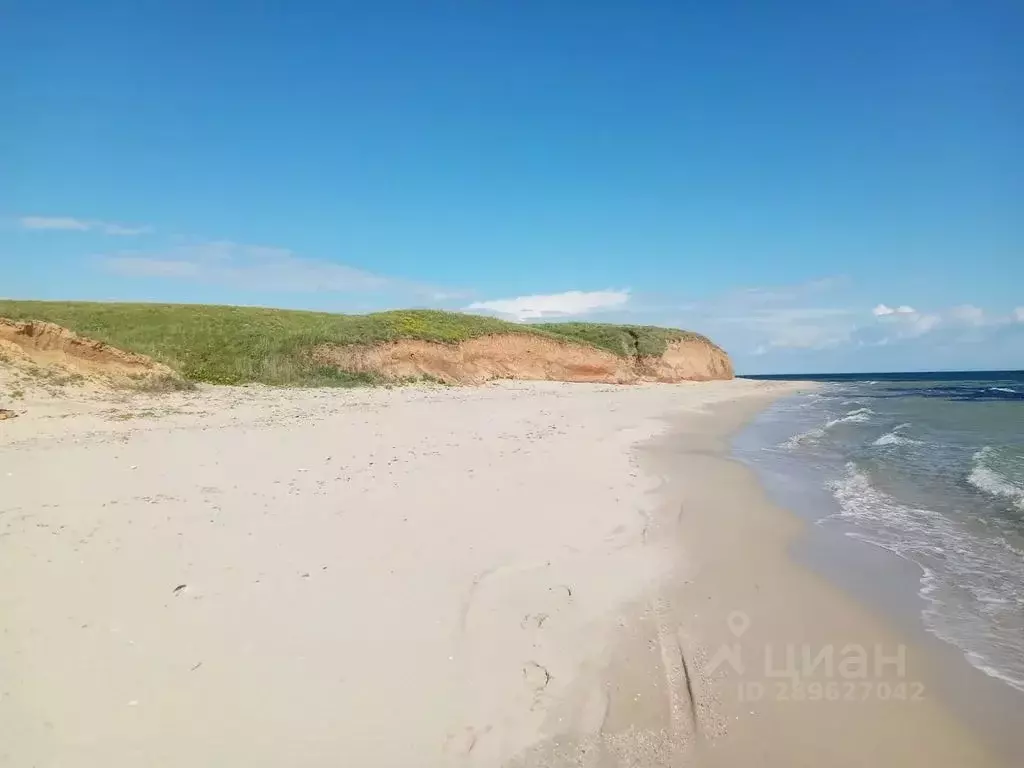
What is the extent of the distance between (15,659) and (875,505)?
12242 millimetres

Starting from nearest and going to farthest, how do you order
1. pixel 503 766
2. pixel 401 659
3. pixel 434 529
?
pixel 503 766 → pixel 401 659 → pixel 434 529

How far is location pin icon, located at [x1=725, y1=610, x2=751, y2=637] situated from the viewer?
18.7ft

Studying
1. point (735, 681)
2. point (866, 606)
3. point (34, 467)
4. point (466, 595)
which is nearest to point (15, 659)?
point (466, 595)

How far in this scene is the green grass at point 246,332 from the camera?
24672mm

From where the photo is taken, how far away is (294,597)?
222 inches

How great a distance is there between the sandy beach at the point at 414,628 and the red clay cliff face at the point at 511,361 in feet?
65.2

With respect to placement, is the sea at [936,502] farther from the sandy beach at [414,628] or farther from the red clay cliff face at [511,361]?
the red clay cliff face at [511,361]

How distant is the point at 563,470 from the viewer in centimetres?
1195

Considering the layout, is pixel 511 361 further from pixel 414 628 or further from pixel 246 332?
pixel 414 628

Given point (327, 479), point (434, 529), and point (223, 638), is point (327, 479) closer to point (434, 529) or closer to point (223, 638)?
point (434, 529)

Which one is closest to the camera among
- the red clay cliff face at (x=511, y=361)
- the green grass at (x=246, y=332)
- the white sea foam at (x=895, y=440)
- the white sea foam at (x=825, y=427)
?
the white sea foam at (x=895, y=440)

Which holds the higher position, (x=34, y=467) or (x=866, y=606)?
(x=34, y=467)

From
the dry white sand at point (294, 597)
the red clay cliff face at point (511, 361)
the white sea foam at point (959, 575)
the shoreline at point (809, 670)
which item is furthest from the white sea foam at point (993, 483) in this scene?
A: the red clay cliff face at point (511, 361)

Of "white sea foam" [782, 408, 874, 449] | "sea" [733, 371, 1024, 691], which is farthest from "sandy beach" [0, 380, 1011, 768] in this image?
"white sea foam" [782, 408, 874, 449]
